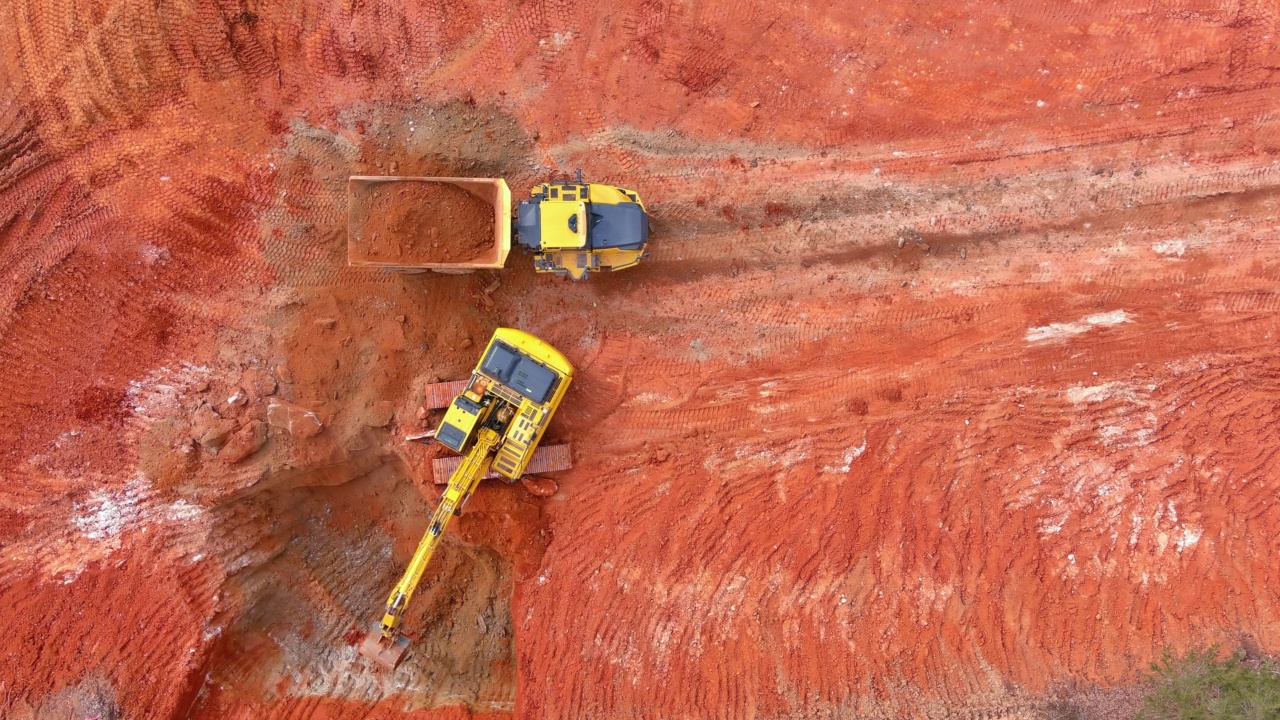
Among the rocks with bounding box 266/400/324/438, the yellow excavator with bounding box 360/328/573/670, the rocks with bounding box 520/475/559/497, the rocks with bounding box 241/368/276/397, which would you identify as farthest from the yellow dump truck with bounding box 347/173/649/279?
the rocks with bounding box 520/475/559/497

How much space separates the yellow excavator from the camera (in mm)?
10156

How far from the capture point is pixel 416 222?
1095 centimetres

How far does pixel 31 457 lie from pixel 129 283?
9.64ft

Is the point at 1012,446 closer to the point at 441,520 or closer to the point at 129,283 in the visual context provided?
the point at 441,520

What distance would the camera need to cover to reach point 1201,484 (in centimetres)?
1085

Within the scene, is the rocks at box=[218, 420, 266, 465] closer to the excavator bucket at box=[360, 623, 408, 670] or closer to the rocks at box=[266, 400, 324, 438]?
the rocks at box=[266, 400, 324, 438]

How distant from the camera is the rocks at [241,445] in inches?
421

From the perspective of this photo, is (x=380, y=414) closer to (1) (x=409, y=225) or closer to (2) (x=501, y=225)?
(1) (x=409, y=225)

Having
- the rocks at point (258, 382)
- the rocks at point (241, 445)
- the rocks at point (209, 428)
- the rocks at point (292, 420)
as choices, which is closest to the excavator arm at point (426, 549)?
the rocks at point (292, 420)

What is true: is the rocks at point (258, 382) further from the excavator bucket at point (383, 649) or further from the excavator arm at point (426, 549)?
the excavator bucket at point (383, 649)

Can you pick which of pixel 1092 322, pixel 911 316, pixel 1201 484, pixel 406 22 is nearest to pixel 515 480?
pixel 911 316

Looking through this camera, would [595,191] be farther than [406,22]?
No

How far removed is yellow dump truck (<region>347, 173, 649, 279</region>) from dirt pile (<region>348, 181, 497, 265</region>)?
0.05 feet

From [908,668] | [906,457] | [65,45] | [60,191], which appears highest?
[65,45]
